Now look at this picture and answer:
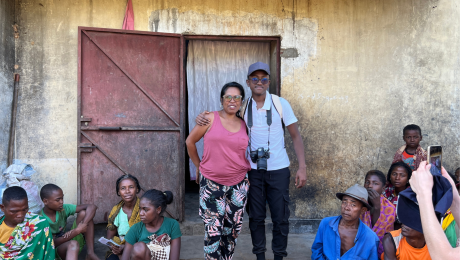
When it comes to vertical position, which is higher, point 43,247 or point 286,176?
point 286,176

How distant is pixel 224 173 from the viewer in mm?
2836

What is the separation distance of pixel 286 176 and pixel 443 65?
9.96ft

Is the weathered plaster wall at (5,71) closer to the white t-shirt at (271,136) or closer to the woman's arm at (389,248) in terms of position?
the white t-shirt at (271,136)

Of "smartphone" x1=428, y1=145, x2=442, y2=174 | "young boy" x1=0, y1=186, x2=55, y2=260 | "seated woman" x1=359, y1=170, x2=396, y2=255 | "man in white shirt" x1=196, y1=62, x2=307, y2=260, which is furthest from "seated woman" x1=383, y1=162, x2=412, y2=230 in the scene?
"young boy" x1=0, y1=186, x2=55, y2=260

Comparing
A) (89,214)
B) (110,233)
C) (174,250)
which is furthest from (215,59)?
(174,250)

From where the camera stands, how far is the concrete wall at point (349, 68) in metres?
4.34

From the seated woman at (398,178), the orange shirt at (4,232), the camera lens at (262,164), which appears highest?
the camera lens at (262,164)

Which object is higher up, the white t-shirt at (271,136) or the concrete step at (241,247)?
the white t-shirt at (271,136)

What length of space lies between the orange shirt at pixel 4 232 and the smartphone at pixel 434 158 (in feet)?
9.43

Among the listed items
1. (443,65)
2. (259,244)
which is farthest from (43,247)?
(443,65)

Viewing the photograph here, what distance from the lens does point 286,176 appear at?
10.1 ft

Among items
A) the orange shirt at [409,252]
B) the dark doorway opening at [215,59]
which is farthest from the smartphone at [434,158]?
the dark doorway opening at [215,59]

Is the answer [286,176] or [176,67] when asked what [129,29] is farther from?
[286,176]

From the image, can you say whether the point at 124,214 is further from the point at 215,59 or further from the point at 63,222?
the point at 215,59
